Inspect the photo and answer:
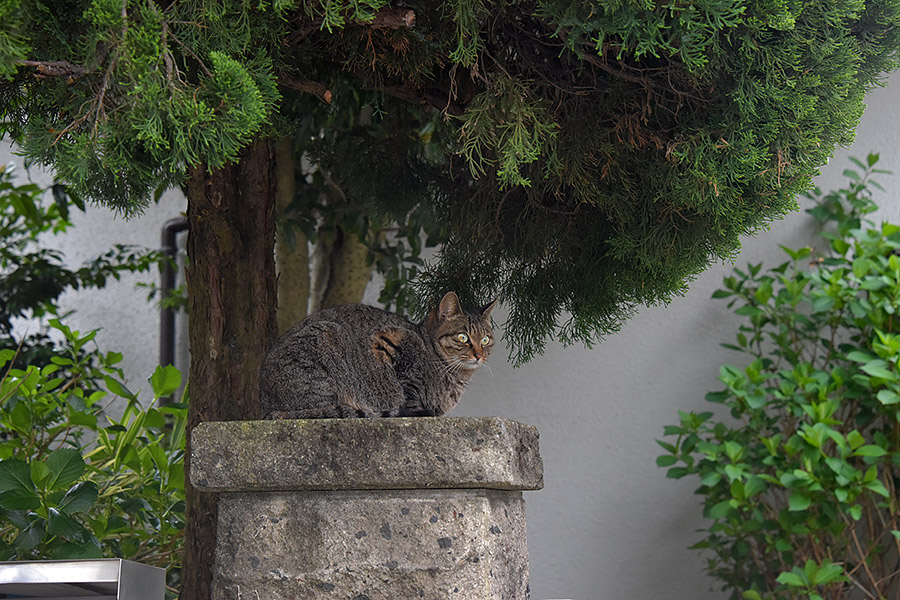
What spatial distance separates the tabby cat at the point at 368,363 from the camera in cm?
133

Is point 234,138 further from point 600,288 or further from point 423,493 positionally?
point 600,288

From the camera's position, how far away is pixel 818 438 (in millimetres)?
2299

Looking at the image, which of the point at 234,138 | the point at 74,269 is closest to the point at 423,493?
the point at 234,138

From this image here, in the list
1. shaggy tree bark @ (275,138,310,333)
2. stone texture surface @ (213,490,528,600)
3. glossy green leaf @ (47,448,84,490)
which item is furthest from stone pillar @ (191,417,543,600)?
shaggy tree bark @ (275,138,310,333)

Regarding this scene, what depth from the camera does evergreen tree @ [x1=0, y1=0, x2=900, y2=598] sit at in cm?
96

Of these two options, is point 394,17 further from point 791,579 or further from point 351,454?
point 791,579

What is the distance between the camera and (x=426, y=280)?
171 centimetres

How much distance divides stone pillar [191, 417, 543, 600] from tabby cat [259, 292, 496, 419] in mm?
129

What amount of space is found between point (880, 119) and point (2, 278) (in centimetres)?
328

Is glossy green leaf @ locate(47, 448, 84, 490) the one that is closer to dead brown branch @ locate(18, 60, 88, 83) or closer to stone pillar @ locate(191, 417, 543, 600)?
stone pillar @ locate(191, 417, 543, 600)

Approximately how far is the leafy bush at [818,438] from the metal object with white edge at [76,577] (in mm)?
1749

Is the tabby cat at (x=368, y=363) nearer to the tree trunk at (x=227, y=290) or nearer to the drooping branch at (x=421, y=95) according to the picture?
the tree trunk at (x=227, y=290)

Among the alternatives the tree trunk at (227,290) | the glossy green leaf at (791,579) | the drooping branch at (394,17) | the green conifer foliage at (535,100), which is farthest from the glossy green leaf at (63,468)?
the glossy green leaf at (791,579)

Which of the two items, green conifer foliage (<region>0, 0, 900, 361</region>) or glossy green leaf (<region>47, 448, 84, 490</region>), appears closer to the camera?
green conifer foliage (<region>0, 0, 900, 361</region>)
